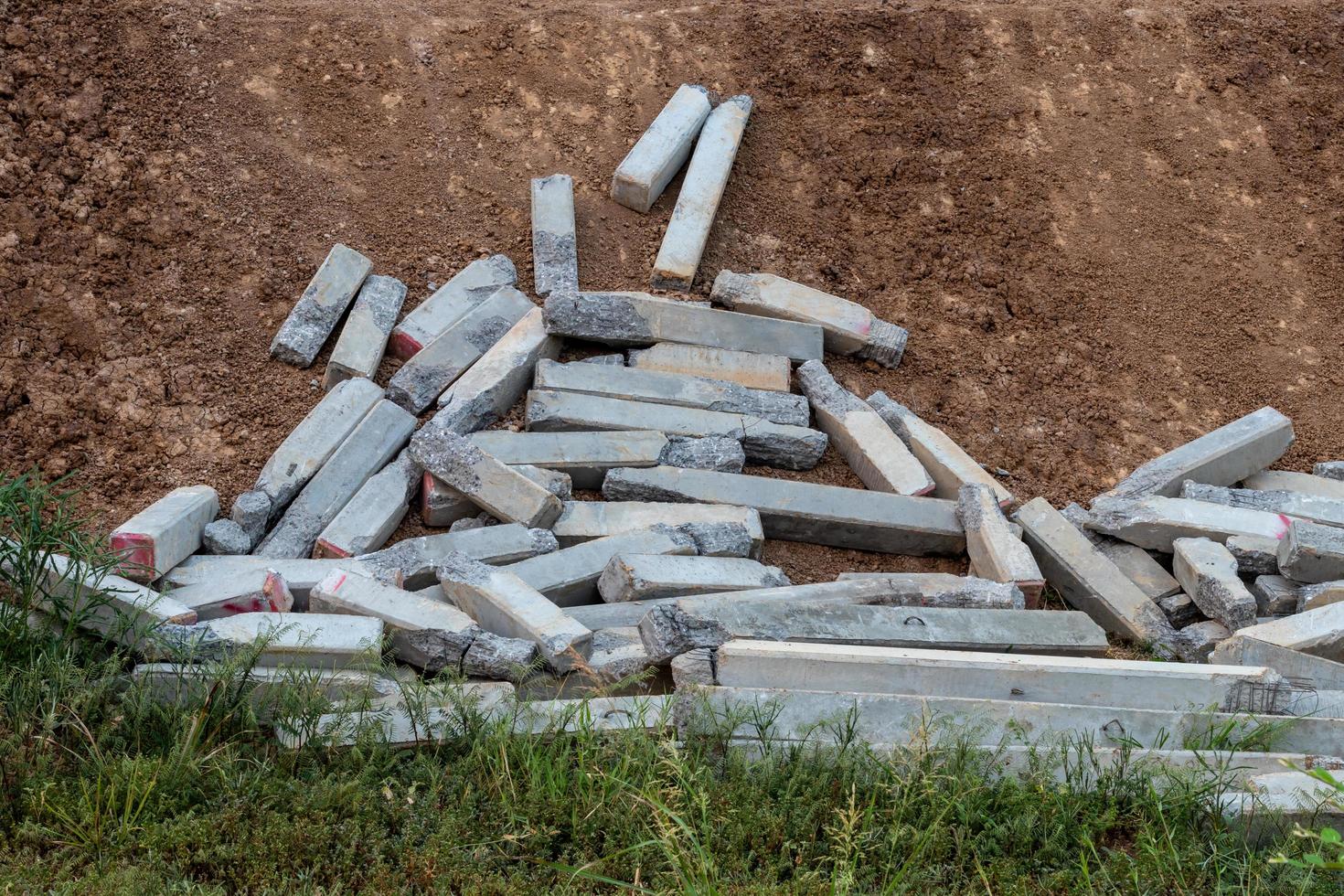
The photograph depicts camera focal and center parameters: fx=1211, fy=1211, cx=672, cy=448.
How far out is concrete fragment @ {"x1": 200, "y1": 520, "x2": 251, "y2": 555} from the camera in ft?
17.3

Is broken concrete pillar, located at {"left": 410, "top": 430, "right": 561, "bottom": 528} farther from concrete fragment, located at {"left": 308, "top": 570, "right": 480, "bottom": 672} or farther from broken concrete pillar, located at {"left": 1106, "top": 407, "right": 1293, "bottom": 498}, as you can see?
broken concrete pillar, located at {"left": 1106, "top": 407, "right": 1293, "bottom": 498}

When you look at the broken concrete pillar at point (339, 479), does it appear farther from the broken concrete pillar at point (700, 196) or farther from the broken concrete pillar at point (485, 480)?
the broken concrete pillar at point (700, 196)

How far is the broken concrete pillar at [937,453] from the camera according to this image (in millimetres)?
6031

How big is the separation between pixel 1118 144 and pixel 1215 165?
69 cm

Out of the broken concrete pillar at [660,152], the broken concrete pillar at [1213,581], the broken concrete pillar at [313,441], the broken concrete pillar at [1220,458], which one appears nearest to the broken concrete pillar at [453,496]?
the broken concrete pillar at [313,441]

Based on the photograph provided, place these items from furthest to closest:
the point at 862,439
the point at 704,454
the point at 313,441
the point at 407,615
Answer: the point at 862,439
the point at 704,454
the point at 313,441
the point at 407,615

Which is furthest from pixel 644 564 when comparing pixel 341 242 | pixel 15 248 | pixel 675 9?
pixel 675 9

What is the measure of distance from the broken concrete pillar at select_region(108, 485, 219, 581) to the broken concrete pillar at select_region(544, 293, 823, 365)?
1913 millimetres

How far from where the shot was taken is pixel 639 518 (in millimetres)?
5570

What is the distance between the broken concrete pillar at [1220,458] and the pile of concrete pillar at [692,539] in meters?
0.02

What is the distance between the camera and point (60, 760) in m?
4.05

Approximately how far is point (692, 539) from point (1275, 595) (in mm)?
2639

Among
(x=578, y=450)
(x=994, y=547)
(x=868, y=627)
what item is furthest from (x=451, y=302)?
(x=994, y=547)

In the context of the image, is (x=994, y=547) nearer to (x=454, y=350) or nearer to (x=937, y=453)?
(x=937, y=453)
